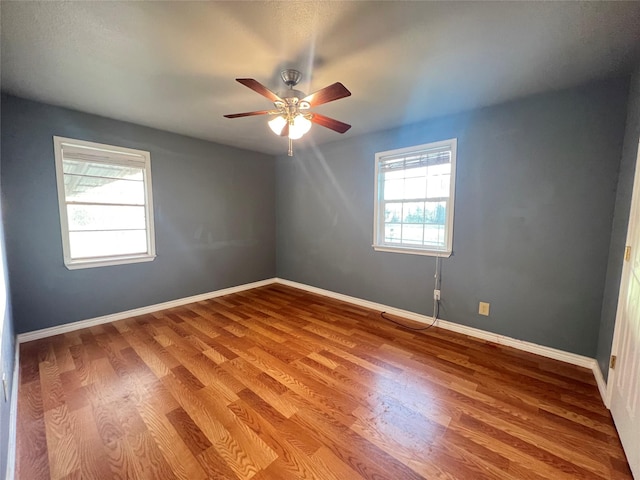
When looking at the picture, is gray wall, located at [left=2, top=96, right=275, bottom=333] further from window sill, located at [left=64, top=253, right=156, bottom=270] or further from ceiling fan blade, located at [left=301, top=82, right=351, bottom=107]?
ceiling fan blade, located at [left=301, top=82, right=351, bottom=107]

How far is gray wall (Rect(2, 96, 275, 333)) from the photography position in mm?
2553

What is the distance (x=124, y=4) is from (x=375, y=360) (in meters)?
2.98

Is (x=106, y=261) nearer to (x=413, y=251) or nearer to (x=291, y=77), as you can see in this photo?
(x=291, y=77)

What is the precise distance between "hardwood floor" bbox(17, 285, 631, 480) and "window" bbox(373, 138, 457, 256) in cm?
111

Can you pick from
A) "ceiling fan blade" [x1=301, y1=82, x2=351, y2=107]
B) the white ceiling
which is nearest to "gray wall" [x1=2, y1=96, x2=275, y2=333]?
the white ceiling

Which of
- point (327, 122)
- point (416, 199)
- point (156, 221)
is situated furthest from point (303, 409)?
point (156, 221)

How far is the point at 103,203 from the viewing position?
3.08 m

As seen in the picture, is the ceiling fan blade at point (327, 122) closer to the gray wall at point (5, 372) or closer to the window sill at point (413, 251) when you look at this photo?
the window sill at point (413, 251)

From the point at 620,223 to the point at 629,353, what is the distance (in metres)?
0.98

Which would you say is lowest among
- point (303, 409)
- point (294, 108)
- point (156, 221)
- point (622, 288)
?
point (303, 409)

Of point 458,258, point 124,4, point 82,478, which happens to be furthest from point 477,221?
point 82,478

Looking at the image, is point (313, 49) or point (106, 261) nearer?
point (313, 49)

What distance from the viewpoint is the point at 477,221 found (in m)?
2.72

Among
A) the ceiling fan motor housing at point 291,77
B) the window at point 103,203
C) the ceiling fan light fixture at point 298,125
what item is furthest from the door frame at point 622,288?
the window at point 103,203
